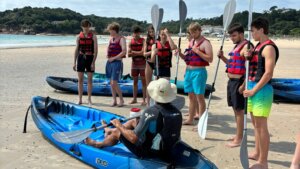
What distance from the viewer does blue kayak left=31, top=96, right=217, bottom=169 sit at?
3.62m

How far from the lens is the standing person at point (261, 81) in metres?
3.92

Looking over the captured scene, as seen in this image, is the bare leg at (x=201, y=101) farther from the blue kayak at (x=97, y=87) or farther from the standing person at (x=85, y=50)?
the blue kayak at (x=97, y=87)

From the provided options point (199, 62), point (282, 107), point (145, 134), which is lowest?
point (282, 107)

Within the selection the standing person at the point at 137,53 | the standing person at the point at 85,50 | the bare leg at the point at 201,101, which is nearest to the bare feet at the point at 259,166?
the bare leg at the point at 201,101

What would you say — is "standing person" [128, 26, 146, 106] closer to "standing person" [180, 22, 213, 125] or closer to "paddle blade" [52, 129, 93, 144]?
"standing person" [180, 22, 213, 125]

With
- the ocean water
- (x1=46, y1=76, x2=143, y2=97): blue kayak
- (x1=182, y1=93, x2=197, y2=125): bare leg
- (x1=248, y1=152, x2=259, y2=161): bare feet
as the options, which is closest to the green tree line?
the ocean water

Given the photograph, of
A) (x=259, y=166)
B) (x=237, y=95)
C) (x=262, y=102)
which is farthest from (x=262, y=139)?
(x=237, y=95)

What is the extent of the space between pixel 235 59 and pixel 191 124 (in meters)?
1.68

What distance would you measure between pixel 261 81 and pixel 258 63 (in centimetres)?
23

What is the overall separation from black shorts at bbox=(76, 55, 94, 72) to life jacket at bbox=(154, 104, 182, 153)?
417 centimetres

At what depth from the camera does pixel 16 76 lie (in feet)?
39.1

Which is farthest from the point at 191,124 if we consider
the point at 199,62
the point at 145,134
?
the point at 145,134

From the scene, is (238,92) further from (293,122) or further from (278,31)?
(278,31)

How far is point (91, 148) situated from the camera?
13.6 ft
